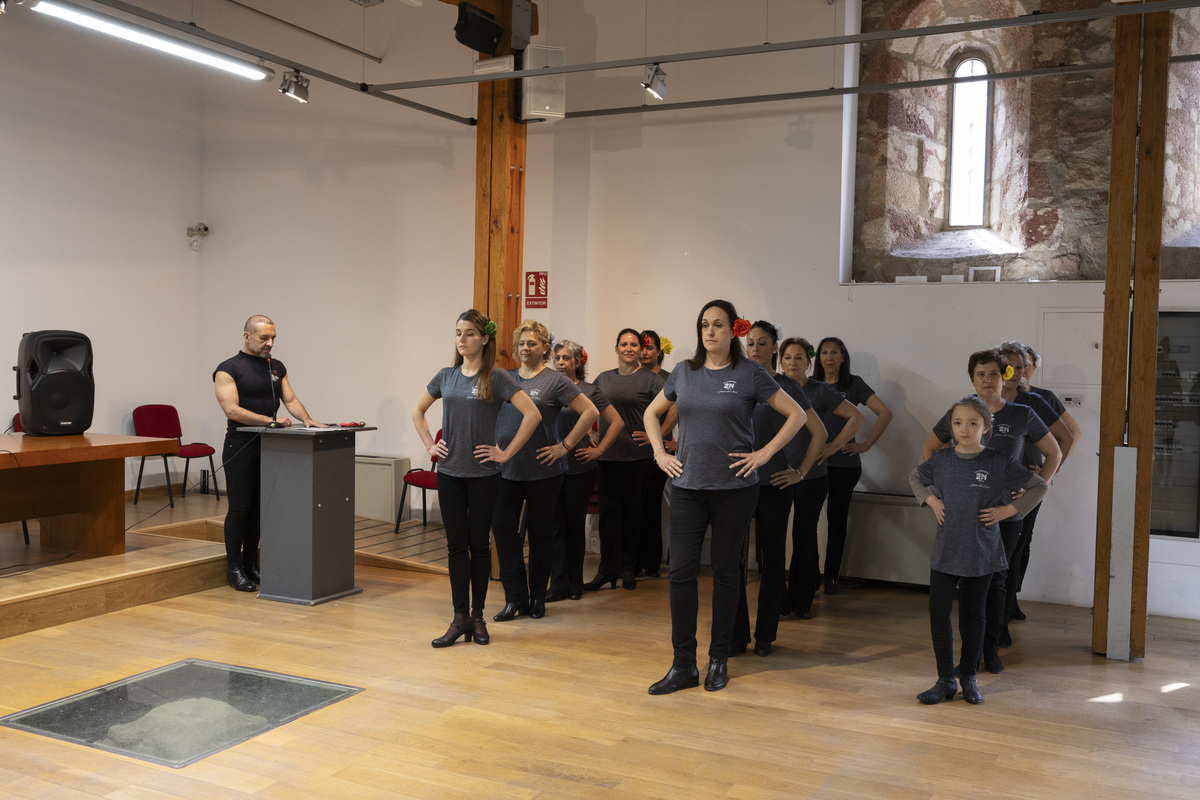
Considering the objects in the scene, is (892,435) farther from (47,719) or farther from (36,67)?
(36,67)

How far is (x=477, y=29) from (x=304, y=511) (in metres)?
3.06

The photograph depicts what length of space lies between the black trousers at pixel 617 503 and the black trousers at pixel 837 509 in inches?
45.9

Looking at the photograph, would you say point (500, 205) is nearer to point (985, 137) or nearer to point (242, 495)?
point (242, 495)

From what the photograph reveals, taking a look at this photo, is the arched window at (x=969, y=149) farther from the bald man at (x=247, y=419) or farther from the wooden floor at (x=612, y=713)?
the bald man at (x=247, y=419)

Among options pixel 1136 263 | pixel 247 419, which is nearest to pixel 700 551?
pixel 1136 263

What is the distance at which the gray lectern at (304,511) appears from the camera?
208 inches

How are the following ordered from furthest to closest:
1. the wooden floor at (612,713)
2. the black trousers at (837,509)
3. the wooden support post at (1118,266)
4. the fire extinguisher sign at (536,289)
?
the fire extinguisher sign at (536,289) < the black trousers at (837,509) < the wooden support post at (1118,266) < the wooden floor at (612,713)

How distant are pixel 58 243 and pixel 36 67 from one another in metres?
1.38

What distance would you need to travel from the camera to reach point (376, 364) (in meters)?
8.16

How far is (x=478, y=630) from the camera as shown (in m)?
4.68

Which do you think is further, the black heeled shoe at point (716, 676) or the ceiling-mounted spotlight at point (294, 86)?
the ceiling-mounted spotlight at point (294, 86)

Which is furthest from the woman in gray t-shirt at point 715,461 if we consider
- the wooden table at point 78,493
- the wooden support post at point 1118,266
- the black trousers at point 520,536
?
the wooden table at point 78,493

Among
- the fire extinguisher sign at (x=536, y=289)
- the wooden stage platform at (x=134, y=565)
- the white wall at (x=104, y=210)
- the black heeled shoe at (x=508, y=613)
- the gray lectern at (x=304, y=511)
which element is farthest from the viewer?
the white wall at (x=104, y=210)

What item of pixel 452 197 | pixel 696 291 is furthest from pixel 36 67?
pixel 696 291
